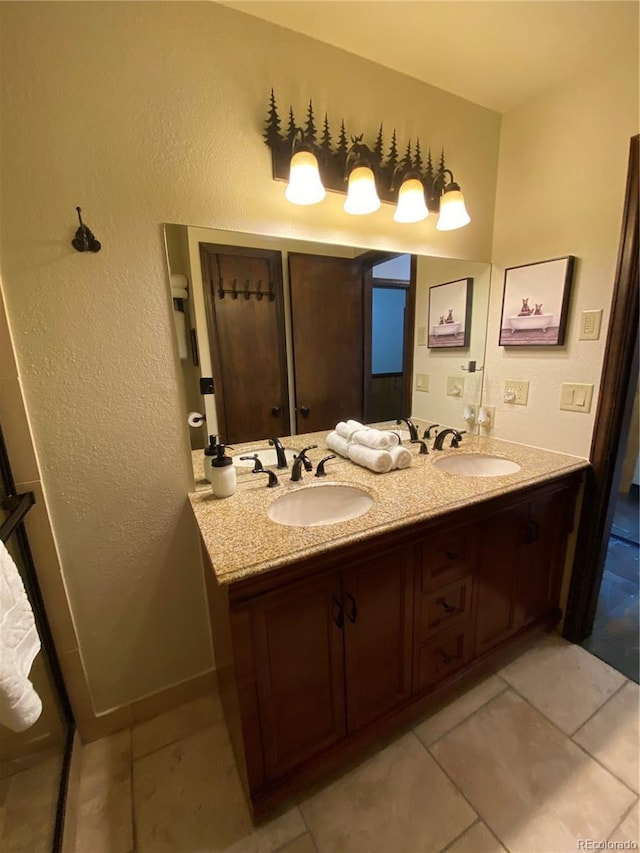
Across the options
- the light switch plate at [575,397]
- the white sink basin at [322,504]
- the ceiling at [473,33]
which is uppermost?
the ceiling at [473,33]

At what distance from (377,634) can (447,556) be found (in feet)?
1.13

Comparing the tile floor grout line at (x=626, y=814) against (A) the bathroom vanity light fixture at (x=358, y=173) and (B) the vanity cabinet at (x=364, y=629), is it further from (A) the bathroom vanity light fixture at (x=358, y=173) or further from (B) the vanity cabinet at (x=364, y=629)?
(A) the bathroom vanity light fixture at (x=358, y=173)

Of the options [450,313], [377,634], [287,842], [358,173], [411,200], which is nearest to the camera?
[287,842]

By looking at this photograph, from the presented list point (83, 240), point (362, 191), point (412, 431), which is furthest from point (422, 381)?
point (83, 240)

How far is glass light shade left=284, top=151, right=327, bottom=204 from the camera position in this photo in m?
1.12

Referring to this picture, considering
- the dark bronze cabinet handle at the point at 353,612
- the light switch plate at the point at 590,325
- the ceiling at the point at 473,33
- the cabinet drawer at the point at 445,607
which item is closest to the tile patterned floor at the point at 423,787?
the cabinet drawer at the point at 445,607

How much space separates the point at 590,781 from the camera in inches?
43.2

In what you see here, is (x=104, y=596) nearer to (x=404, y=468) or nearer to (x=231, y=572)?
(x=231, y=572)

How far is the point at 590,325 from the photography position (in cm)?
138

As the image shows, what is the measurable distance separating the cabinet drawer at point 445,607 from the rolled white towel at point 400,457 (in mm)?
462

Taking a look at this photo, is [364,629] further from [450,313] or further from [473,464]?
[450,313]

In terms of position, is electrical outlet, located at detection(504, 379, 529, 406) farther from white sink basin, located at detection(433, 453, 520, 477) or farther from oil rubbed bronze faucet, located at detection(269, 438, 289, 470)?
oil rubbed bronze faucet, located at detection(269, 438, 289, 470)

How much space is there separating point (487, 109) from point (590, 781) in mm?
2591

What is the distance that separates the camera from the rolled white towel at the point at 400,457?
1.37 m
